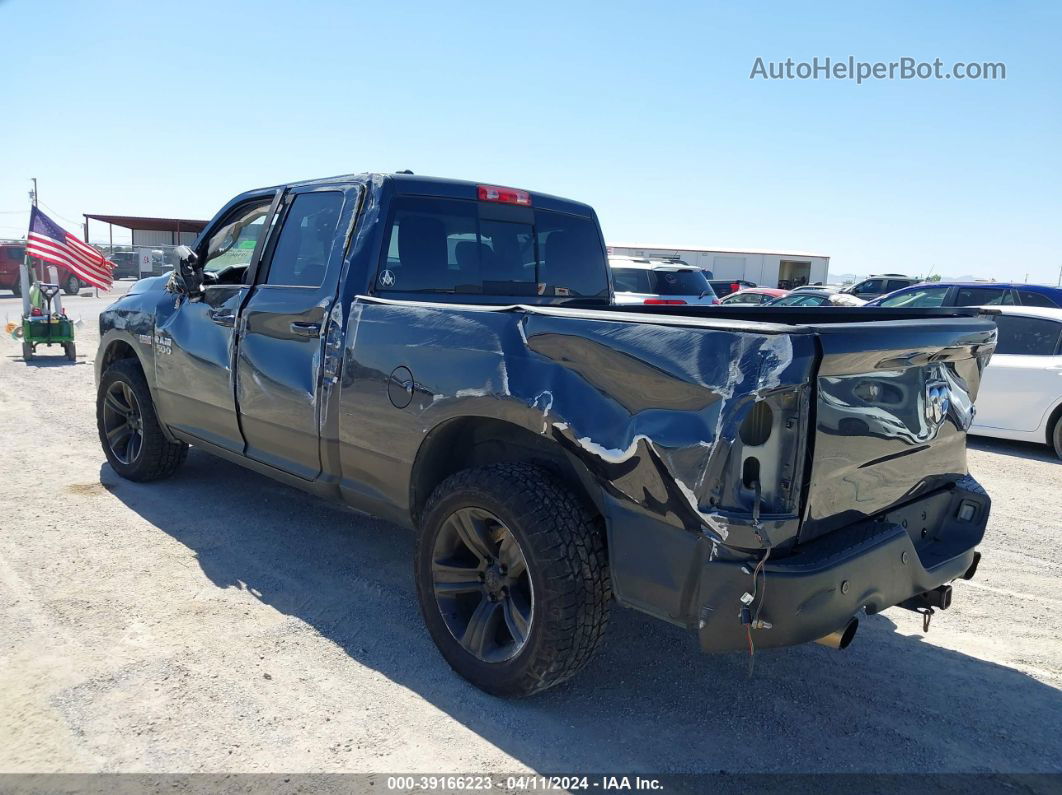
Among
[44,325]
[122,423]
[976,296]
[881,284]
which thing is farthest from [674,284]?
[881,284]

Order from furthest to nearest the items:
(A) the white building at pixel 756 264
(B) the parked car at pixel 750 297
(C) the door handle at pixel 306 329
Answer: (A) the white building at pixel 756 264
(B) the parked car at pixel 750 297
(C) the door handle at pixel 306 329

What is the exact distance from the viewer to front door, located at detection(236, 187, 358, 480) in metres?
3.88

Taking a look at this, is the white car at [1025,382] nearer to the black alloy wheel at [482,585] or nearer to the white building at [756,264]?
the black alloy wheel at [482,585]

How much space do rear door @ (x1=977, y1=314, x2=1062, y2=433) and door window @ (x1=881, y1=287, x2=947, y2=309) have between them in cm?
208

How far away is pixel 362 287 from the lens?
378cm

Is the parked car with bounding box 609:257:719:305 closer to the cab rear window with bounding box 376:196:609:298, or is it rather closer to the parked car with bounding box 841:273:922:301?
the cab rear window with bounding box 376:196:609:298

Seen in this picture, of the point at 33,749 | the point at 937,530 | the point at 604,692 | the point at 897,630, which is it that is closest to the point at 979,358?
the point at 937,530

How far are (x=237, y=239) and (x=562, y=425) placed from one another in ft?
10.8

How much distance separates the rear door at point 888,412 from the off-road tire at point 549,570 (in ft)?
2.49

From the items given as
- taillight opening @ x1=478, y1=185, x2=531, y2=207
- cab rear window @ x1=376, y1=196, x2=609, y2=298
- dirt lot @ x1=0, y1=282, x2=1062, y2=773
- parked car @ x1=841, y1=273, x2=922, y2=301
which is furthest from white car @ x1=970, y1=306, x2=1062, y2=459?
parked car @ x1=841, y1=273, x2=922, y2=301

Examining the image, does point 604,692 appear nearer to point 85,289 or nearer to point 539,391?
point 539,391

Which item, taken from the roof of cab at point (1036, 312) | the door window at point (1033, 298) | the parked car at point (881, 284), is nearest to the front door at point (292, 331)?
the roof of cab at point (1036, 312)

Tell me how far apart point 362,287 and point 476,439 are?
→ 0.98 meters

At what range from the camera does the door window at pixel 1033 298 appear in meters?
10.0
